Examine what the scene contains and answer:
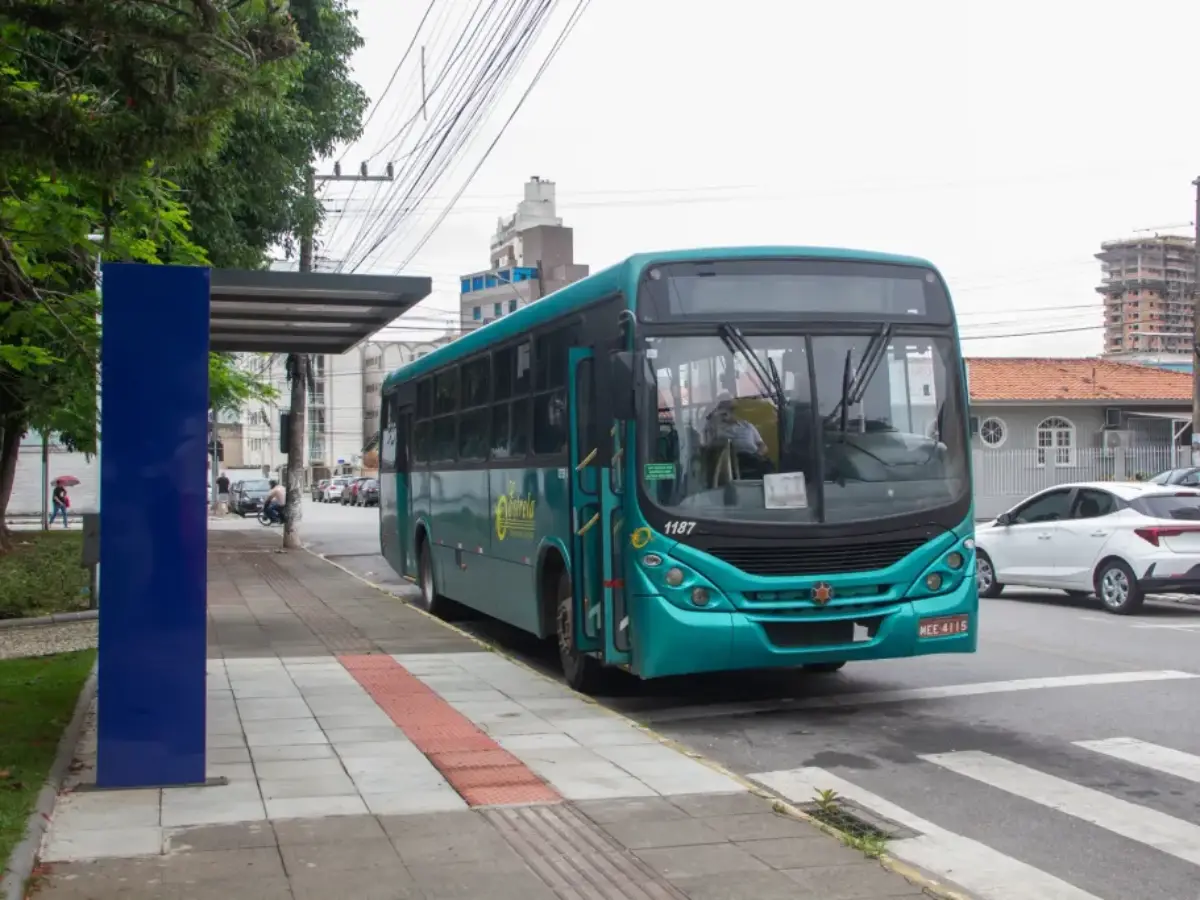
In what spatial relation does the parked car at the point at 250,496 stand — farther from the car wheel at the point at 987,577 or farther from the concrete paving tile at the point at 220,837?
the concrete paving tile at the point at 220,837

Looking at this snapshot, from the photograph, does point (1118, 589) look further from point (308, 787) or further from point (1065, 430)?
point (1065, 430)

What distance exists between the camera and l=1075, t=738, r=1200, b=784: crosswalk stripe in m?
7.78

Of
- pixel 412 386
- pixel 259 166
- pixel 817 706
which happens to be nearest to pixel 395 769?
pixel 817 706

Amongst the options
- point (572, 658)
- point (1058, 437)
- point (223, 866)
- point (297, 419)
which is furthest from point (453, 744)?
point (1058, 437)

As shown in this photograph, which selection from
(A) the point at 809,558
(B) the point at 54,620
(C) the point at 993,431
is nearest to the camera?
(A) the point at 809,558

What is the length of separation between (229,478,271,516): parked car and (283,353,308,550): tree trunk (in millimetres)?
25726

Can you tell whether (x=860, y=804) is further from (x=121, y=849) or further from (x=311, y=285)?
(x=311, y=285)

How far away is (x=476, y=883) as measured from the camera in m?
5.53

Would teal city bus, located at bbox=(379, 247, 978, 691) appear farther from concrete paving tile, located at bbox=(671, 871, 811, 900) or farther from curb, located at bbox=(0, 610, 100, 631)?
curb, located at bbox=(0, 610, 100, 631)

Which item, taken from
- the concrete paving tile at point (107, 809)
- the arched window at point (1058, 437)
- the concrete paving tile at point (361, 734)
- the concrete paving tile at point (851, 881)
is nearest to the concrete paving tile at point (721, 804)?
the concrete paving tile at point (851, 881)

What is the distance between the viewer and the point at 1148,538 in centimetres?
1532

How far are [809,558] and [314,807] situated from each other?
3.89 meters

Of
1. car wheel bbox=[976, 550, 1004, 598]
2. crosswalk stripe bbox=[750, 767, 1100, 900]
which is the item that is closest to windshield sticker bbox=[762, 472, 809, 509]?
crosswalk stripe bbox=[750, 767, 1100, 900]

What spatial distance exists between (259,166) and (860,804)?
17175mm
